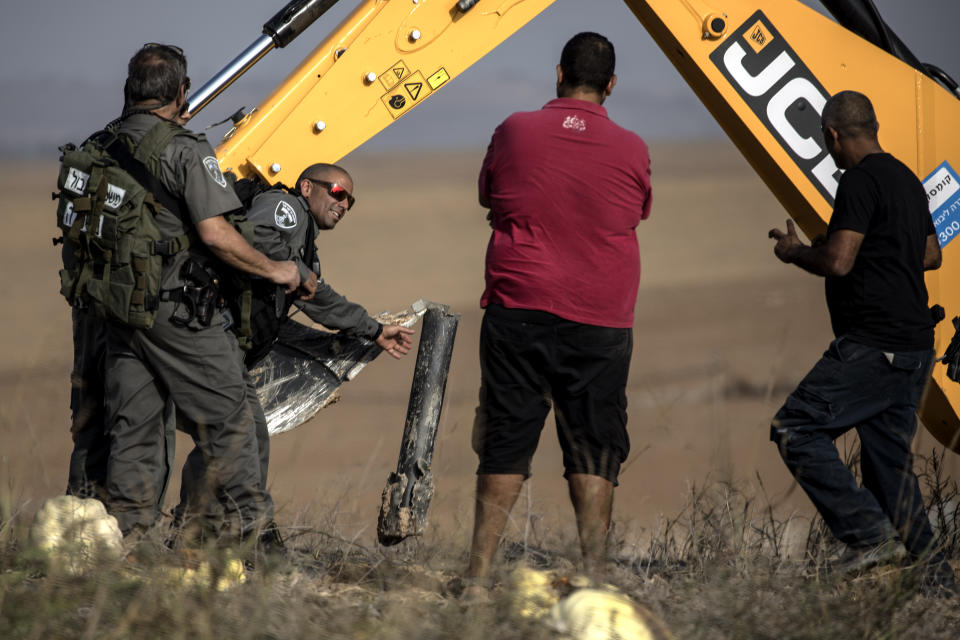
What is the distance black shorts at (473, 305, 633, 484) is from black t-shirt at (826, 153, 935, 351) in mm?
998

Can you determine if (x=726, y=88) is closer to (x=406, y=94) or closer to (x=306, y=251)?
(x=406, y=94)

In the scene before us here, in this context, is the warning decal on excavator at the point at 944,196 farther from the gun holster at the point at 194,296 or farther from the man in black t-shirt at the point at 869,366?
the gun holster at the point at 194,296

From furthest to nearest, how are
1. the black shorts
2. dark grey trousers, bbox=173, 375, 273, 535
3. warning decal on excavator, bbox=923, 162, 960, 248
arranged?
warning decal on excavator, bbox=923, 162, 960, 248 → dark grey trousers, bbox=173, 375, 273, 535 → the black shorts

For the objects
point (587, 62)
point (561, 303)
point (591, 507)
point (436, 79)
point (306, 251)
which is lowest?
point (591, 507)

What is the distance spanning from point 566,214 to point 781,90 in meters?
1.47

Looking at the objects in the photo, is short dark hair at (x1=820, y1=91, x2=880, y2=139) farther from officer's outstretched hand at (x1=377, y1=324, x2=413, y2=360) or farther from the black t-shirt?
officer's outstretched hand at (x1=377, y1=324, x2=413, y2=360)

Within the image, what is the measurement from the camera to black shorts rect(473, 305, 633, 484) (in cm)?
366

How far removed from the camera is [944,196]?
15.1 feet

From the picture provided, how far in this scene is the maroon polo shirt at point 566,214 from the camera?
12.0 feet

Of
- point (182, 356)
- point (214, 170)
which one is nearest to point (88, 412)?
point (182, 356)

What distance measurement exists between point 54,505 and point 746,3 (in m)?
3.45

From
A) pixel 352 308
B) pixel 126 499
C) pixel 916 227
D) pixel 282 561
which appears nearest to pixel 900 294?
pixel 916 227

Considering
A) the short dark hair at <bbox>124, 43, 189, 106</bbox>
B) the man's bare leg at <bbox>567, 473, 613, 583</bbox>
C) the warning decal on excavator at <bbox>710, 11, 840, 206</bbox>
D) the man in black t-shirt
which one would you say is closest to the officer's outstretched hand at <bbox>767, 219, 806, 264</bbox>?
the man in black t-shirt

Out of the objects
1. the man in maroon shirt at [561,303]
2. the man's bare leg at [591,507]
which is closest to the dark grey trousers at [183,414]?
the man in maroon shirt at [561,303]
